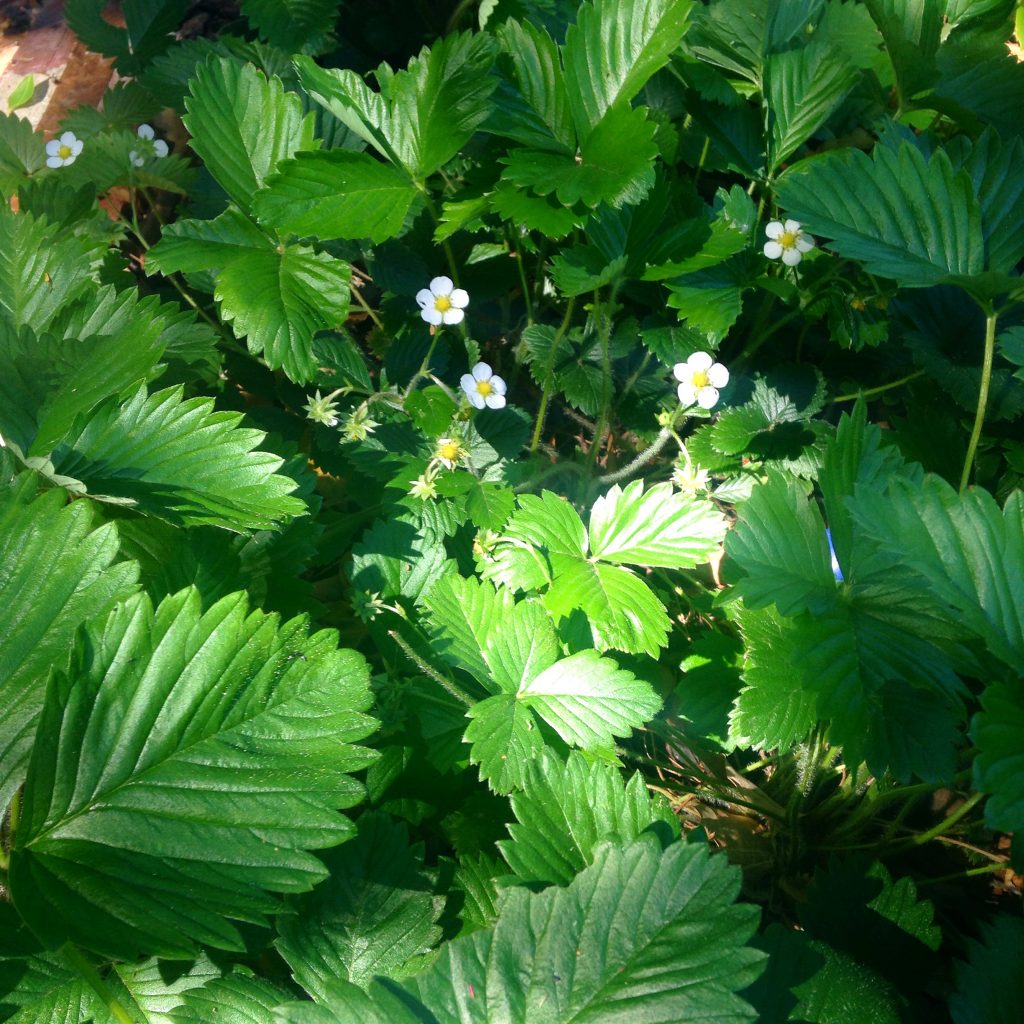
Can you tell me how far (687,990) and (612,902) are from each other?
0.11 metres

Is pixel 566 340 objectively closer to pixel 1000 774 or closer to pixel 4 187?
pixel 1000 774

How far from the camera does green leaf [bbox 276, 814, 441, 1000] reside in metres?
1.06

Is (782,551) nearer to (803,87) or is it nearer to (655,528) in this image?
(655,528)

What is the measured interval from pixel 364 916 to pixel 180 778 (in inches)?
13.6

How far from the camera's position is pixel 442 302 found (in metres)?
1.71

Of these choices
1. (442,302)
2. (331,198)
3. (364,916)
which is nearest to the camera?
(364,916)

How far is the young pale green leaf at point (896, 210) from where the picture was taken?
1.43m

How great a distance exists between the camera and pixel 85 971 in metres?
0.96

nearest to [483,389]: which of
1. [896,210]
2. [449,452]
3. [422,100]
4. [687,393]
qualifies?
[449,452]

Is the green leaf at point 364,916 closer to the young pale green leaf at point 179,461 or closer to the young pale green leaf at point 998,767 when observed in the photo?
the young pale green leaf at point 179,461

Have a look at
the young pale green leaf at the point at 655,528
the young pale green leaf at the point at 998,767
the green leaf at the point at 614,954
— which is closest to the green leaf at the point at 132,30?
the young pale green leaf at the point at 655,528

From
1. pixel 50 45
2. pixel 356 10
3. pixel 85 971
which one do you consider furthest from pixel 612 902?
pixel 50 45

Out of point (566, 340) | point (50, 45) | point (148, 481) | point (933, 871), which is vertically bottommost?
point (933, 871)

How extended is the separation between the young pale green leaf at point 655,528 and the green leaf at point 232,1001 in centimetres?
81
